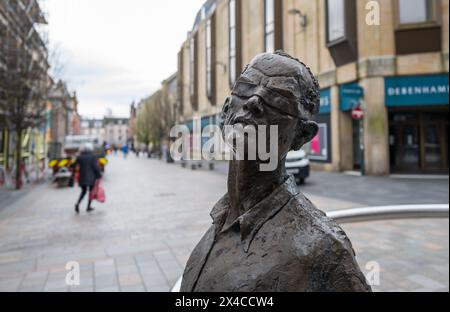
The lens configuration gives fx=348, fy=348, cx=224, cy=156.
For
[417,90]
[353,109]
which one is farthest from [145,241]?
[417,90]

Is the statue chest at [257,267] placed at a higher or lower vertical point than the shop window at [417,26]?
lower

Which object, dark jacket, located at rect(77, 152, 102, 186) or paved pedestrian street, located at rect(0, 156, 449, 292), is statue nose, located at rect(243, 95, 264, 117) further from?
dark jacket, located at rect(77, 152, 102, 186)

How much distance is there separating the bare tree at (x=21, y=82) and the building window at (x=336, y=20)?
13732 mm

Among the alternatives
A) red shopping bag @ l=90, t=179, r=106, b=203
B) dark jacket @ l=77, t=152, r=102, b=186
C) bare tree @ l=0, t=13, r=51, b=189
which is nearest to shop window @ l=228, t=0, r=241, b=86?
bare tree @ l=0, t=13, r=51, b=189

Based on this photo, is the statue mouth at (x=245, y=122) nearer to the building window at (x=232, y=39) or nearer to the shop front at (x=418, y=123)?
the shop front at (x=418, y=123)

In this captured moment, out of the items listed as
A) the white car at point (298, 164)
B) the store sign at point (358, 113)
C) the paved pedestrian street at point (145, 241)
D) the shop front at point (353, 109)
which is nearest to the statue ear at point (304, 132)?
the paved pedestrian street at point (145, 241)

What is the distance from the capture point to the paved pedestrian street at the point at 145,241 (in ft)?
14.8

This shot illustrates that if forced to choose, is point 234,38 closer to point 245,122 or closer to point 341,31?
point 341,31

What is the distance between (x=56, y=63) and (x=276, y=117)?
17.9m

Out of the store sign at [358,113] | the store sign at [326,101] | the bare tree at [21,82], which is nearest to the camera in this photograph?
the bare tree at [21,82]

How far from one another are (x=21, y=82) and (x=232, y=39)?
19.9 m

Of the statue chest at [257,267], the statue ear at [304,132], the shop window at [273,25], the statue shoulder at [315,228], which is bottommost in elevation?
the statue chest at [257,267]

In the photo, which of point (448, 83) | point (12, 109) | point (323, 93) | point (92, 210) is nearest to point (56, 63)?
point (12, 109)

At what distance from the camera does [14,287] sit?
4258mm
